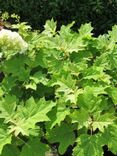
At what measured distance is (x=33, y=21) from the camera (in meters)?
6.19

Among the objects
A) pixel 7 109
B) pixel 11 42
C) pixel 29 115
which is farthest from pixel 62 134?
pixel 11 42

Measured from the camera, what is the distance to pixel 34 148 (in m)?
2.35

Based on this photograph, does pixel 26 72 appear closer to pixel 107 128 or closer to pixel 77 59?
pixel 77 59

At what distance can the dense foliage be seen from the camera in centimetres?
587

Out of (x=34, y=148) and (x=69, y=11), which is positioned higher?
(x=69, y=11)

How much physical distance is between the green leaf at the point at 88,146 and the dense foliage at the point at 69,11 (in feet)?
11.9

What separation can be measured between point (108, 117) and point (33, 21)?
3981 mm

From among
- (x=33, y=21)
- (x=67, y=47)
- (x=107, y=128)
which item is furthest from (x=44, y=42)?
(x=33, y=21)

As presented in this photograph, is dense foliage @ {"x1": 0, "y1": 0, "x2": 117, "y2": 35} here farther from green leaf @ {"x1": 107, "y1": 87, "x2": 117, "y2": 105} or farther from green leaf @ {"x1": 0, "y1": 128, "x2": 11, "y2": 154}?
green leaf @ {"x1": 0, "y1": 128, "x2": 11, "y2": 154}

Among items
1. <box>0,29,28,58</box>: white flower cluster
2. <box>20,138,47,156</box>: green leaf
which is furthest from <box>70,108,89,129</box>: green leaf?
<box>0,29,28,58</box>: white flower cluster

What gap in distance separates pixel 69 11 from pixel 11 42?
135 inches

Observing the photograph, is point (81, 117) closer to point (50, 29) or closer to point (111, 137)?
point (111, 137)

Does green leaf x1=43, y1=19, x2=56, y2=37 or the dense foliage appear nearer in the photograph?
green leaf x1=43, y1=19, x2=56, y2=37

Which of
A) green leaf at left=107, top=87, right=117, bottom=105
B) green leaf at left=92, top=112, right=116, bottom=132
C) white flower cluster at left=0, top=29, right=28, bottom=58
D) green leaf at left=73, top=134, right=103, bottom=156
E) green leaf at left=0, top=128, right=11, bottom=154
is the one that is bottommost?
green leaf at left=73, top=134, right=103, bottom=156
